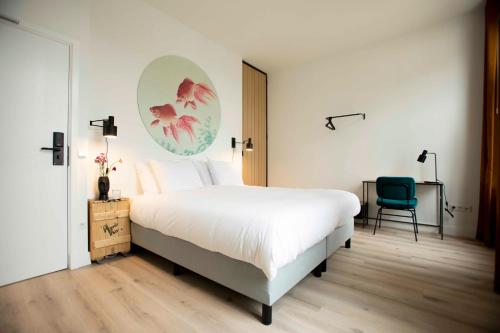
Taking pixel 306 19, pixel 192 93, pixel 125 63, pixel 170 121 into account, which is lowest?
pixel 170 121

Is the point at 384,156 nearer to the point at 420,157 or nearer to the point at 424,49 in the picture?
the point at 420,157

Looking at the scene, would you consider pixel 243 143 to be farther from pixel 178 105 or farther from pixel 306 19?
pixel 306 19

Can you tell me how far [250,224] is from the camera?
144cm

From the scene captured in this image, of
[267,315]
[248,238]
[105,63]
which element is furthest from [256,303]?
[105,63]

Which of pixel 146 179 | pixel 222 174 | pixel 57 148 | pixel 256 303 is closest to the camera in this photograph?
pixel 256 303

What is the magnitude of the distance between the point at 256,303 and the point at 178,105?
8.82ft

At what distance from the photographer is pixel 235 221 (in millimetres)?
1516

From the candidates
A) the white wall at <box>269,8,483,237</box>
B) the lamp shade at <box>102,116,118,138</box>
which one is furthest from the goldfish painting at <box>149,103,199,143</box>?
the white wall at <box>269,8,483,237</box>

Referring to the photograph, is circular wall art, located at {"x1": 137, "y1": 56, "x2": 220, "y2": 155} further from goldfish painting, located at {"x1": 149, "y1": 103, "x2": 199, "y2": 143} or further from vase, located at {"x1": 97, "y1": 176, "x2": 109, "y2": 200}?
vase, located at {"x1": 97, "y1": 176, "x2": 109, "y2": 200}

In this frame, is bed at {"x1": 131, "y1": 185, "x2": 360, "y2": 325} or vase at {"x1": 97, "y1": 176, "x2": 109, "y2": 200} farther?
vase at {"x1": 97, "y1": 176, "x2": 109, "y2": 200}

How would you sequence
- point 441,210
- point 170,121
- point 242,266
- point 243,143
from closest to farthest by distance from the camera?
point 242,266 < point 441,210 < point 170,121 < point 243,143

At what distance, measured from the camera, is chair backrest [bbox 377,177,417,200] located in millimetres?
3041

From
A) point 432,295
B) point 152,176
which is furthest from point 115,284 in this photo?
point 432,295

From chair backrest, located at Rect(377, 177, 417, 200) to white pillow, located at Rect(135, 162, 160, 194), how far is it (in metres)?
2.94
